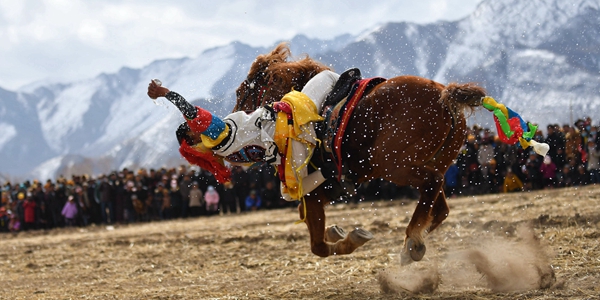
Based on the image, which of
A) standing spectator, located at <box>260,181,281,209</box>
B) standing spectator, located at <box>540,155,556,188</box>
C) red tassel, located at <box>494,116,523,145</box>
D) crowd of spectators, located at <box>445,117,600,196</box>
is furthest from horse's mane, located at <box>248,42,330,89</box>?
standing spectator, located at <box>260,181,281,209</box>

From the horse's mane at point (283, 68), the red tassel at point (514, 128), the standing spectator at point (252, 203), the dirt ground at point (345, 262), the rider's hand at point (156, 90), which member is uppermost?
the horse's mane at point (283, 68)

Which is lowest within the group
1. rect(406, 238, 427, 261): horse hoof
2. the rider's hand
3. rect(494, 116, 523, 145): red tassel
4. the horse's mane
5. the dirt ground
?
the dirt ground

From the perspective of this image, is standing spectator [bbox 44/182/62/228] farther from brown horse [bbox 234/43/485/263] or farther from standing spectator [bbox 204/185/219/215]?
brown horse [bbox 234/43/485/263]

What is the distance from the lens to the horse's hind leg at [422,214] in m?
4.32

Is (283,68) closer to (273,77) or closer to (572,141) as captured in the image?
(273,77)

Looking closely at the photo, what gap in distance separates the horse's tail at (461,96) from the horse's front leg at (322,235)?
1107mm

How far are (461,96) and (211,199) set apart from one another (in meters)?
12.3

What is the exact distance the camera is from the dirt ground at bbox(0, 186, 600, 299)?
15.3 ft

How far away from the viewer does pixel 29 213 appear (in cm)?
1680

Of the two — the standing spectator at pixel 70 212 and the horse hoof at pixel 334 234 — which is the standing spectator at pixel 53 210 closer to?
the standing spectator at pixel 70 212

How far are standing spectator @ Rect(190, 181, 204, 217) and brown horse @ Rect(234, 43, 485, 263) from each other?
1138cm

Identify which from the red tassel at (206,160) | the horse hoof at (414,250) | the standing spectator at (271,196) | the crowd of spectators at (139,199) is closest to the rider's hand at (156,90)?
the red tassel at (206,160)

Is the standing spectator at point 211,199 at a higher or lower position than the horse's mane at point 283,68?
lower

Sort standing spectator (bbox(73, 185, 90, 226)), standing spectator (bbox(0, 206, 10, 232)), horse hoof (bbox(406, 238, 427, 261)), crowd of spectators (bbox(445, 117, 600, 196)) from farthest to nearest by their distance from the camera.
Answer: standing spectator (bbox(0, 206, 10, 232)) → standing spectator (bbox(73, 185, 90, 226)) → crowd of spectators (bbox(445, 117, 600, 196)) → horse hoof (bbox(406, 238, 427, 261))
